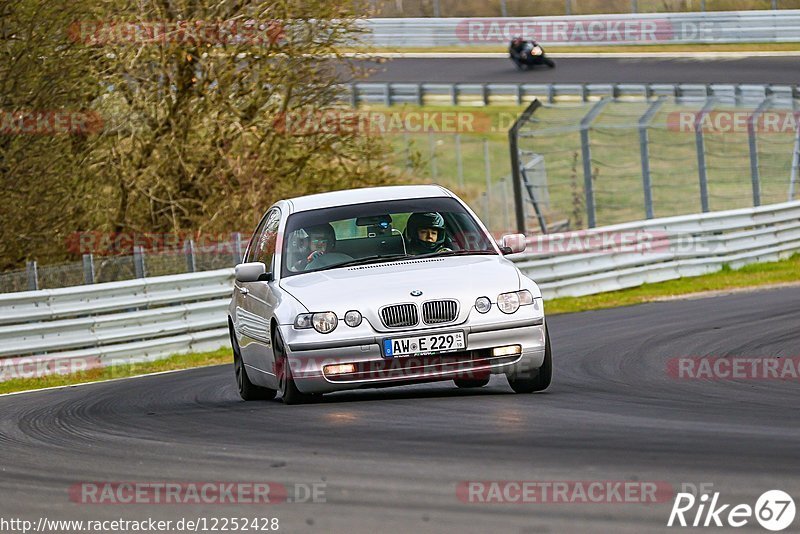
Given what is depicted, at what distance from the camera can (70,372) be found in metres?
17.3

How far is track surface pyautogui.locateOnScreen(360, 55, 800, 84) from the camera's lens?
137 ft

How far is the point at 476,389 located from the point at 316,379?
147cm

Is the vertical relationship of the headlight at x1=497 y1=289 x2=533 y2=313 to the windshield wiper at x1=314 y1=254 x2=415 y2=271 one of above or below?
below

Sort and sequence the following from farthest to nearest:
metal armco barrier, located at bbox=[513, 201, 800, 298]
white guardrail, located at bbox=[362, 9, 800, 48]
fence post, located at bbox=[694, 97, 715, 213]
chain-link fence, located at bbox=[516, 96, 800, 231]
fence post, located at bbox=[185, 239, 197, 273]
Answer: white guardrail, located at bbox=[362, 9, 800, 48] < chain-link fence, located at bbox=[516, 96, 800, 231] < fence post, located at bbox=[694, 97, 715, 213] < metal armco barrier, located at bbox=[513, 201, 800, 298] < fence post, located at bbox=[185, 239, 197, 273]

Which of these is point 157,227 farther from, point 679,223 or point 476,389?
point 476,389

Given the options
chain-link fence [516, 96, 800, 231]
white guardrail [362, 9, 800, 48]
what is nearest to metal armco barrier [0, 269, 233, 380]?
chain-link fence [516, 96, 800, 231]

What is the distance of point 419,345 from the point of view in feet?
31.1

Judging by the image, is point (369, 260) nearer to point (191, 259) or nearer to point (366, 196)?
point (366, 196)

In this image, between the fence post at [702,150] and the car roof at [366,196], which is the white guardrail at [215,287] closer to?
the fence post at [702,150]

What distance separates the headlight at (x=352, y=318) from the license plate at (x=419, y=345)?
225 mm

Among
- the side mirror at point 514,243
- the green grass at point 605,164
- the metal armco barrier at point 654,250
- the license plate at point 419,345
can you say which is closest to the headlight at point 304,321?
the license plate at point 419,345

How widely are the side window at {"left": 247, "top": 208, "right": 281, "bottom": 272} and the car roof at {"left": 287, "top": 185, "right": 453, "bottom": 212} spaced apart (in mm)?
290

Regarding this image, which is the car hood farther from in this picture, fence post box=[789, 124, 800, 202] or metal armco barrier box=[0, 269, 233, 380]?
fence post box=[789, 124, 800, 202]

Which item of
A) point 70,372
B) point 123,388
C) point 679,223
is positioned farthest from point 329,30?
point 123,388
